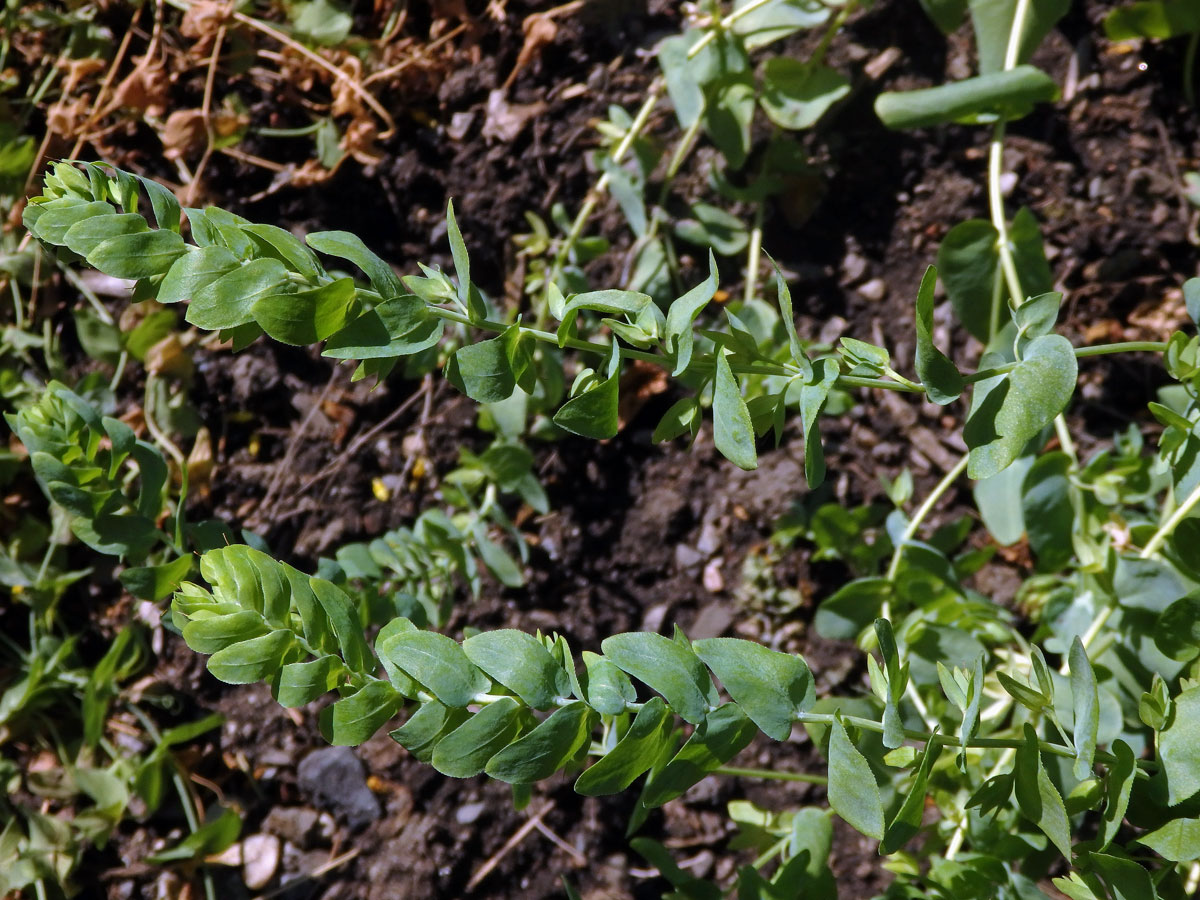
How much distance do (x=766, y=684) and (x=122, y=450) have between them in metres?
0.85

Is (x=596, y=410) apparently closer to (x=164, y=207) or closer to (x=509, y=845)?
(x=164, y=207)

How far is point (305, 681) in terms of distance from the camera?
→ 34.2 inches

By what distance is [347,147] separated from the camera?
188cm

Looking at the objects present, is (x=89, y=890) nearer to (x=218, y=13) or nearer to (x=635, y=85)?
(x=218, y=13)

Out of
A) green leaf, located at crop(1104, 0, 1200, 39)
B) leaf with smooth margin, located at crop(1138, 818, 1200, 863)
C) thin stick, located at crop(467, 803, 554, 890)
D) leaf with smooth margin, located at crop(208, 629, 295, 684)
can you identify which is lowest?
thin stick, located at crop(467, 803, 554, 890)

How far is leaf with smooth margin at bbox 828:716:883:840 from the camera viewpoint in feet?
2.68

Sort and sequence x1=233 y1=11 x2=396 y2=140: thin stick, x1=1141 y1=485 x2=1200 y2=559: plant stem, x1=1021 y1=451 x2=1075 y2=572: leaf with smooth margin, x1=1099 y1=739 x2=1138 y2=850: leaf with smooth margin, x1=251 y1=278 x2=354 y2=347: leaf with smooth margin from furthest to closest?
1. x1=233 y1=11 x2=396 y2=140: thin stick
2. x1=1021 y1=451 x2=1075 y2=572: leaf with smooth margin
3. x1=1141 y1=485 x2=1200 y2=559: plant stem
4. x1=1099 y1=739 x2=1138 y2=850: leaf with smooth margin
5. x1=251 y1=278 x2=354 y2=347: leaf with smooth margin

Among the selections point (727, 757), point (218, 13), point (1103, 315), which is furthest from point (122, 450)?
point (1103, 315)

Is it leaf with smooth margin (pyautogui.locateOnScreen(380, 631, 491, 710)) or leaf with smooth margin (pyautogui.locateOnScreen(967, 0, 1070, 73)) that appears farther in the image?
leaf with smooth margin (pyautogui.locateOnScreen(967, 0, 1070, 73))

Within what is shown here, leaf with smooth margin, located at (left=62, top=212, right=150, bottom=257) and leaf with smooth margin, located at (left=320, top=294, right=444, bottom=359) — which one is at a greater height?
Answer: leaf with smooth margin, located at (left=62, top=212, right=150, bottom=257)

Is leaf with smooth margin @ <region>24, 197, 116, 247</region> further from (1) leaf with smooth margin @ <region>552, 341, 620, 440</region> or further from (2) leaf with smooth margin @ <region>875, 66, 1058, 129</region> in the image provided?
(2) leaf with smooth margin @ <region>875, 66, 1058, 129</region>

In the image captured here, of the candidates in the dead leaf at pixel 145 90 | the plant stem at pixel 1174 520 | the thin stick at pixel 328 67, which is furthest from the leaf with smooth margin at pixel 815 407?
the dead leaf at pixel 145 90

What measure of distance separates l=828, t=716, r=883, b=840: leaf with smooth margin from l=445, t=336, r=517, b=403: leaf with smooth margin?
0.42 m

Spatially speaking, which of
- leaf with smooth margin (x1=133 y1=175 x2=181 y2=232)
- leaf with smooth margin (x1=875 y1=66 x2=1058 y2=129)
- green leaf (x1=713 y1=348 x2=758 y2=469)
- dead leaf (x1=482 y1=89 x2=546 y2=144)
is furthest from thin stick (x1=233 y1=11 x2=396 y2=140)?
green leaf (x1=713 y1=348 x2=758 y2=469)
